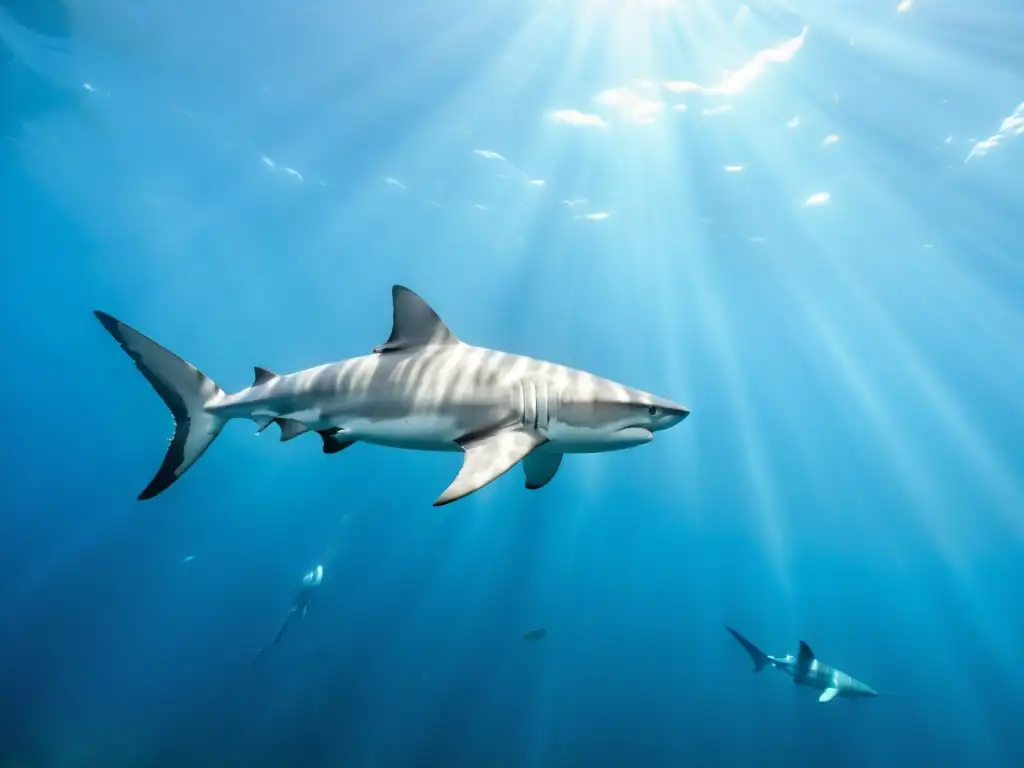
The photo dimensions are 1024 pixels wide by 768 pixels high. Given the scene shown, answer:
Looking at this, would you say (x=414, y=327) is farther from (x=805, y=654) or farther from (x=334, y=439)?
(x=805, y=654)

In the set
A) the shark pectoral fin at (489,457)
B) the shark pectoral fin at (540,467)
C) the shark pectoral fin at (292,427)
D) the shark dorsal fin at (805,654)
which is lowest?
the shark pectoral fin at (489,457)

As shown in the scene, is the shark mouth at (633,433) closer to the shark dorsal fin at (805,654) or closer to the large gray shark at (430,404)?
the large gray shark at (430,404)

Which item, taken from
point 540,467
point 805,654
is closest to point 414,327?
point 540,467

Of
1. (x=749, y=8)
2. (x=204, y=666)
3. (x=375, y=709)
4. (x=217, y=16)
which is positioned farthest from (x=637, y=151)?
(x=204, y=666)

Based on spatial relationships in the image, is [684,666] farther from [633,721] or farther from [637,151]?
[637,151]

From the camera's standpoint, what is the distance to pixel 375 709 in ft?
72.8

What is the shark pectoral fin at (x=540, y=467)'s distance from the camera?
14.2ft

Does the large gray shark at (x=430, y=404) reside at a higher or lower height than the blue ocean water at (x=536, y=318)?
lower

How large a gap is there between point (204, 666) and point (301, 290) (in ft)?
93.7

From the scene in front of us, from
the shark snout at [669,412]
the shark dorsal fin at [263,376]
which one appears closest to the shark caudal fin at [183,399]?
the shark dorsal fin at [263,376]

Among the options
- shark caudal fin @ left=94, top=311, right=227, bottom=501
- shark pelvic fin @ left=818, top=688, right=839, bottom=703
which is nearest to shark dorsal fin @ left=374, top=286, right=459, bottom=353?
shark caudal fin @ left=94, top=311, right=227, bottom=501

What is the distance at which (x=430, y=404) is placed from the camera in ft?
11.8

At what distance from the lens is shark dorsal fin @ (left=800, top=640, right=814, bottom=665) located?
1132cm

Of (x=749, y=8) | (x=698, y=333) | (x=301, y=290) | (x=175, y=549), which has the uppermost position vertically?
(x=301, y=290)
